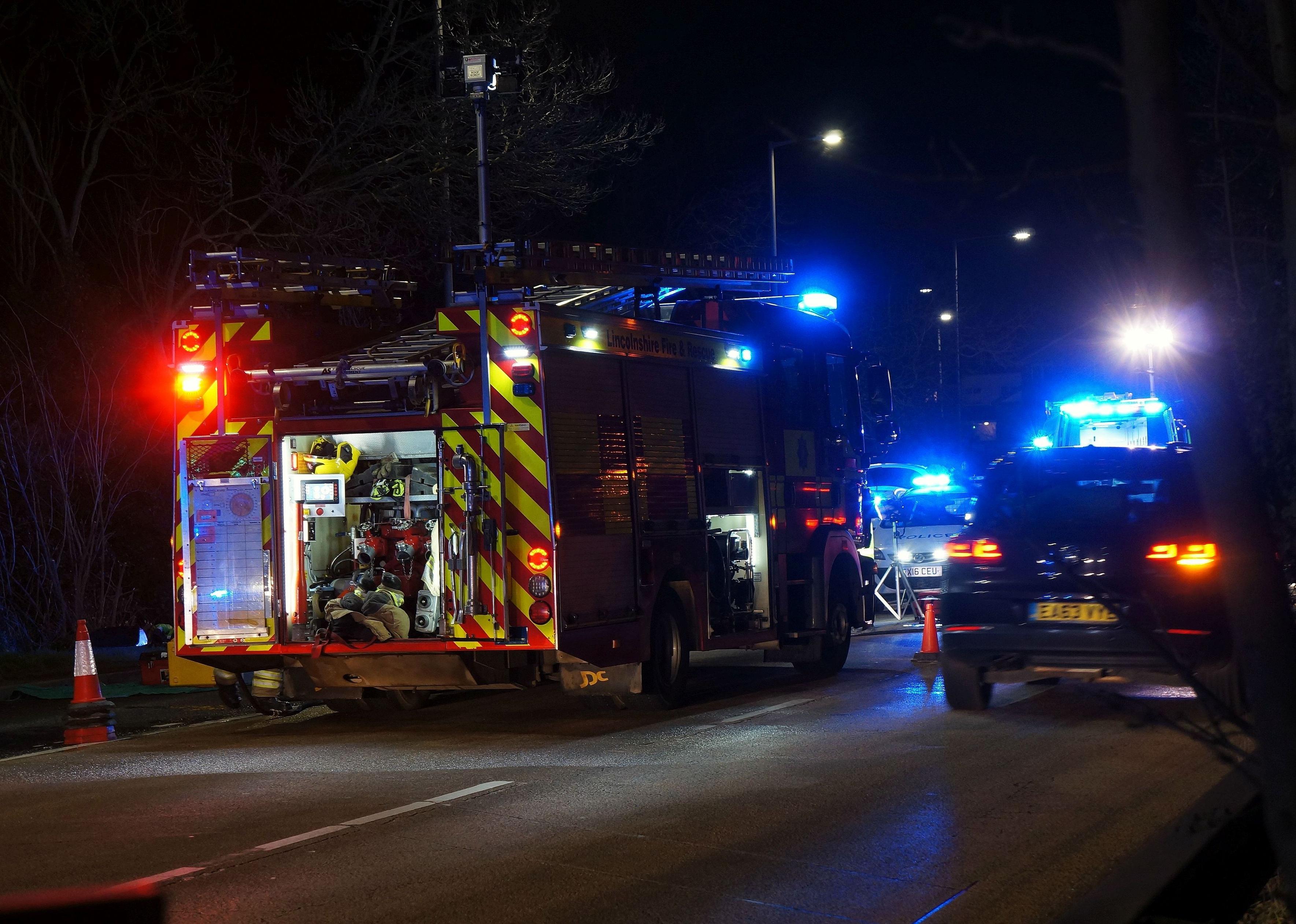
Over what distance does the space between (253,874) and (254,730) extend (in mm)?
5238

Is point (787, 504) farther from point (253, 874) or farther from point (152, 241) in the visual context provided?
point (152, 241)

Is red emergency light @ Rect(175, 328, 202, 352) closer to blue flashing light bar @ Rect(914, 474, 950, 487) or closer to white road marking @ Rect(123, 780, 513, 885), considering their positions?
white road marking @ Rect(123, 780, 513, 885)

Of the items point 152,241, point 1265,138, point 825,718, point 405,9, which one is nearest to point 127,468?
point 152,241

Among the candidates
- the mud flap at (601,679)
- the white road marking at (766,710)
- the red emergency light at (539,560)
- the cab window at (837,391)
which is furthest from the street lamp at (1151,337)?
the mud flap at (601,679)

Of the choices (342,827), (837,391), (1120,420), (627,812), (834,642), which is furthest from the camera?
(1120,420)

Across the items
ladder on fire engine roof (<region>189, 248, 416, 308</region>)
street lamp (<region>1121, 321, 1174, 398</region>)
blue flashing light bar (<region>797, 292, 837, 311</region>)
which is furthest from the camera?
blue flashing light bar (<region>797, 292, 837, 311</region>)

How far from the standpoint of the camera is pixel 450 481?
34.1 feet

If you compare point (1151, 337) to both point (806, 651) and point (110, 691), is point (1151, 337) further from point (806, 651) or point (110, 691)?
point (110, 691)

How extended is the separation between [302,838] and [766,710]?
5.16 m

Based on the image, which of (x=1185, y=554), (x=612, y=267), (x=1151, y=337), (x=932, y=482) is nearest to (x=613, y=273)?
(x=612, y=267)

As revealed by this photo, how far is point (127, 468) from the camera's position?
61.7 feet

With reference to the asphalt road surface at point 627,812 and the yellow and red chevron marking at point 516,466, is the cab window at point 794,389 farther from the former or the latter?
the yellow and red chevron marking at point 516,466

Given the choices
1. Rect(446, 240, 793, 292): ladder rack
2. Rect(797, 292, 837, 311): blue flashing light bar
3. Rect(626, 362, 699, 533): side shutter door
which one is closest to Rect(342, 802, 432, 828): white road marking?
Rect(626, 362, 699, 533): side shutter door

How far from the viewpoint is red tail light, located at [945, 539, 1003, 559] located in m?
10.5
